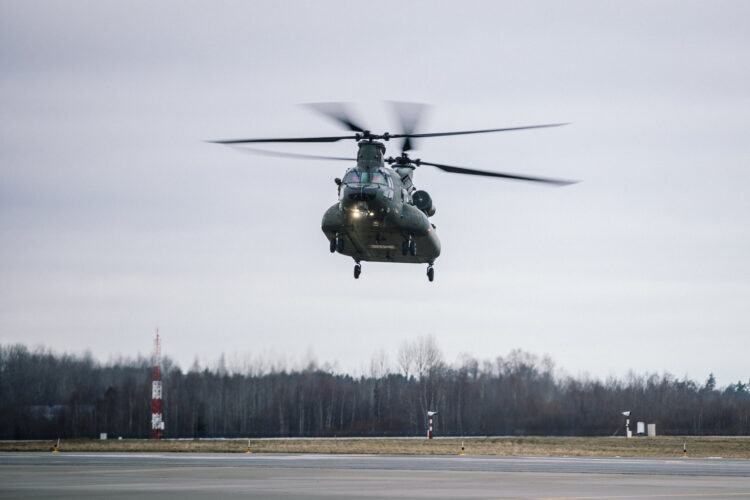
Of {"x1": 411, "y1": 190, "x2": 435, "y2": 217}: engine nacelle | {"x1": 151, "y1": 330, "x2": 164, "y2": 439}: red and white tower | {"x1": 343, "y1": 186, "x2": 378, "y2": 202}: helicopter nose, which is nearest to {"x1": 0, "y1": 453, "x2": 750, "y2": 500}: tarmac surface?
{"x1": 343, "y1": 186, "x2": 378, "y2": 202}: helicopter nose

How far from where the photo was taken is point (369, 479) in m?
31.7

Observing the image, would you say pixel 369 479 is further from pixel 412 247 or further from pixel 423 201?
Answer: pixel 423 201

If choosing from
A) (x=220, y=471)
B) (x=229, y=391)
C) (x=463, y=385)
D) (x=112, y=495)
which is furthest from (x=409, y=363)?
(x=112, y=495)

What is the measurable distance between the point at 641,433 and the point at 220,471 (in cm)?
6108

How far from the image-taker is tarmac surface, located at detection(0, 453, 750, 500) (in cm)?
2558

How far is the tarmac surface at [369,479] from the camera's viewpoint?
2558 cm

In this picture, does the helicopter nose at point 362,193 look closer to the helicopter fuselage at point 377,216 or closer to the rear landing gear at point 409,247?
the helicopter fuselage at point 377,216

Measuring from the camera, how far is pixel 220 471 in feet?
119

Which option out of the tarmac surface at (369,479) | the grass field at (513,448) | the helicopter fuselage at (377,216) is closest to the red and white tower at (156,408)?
the grass field at (513,448)

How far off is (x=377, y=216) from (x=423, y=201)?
16.1 ft

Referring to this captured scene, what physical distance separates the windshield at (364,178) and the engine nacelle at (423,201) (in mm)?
4364

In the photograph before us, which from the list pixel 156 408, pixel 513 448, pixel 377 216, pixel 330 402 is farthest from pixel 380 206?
pixel 330 402

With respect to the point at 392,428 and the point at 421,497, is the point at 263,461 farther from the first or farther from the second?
the point at 392,428

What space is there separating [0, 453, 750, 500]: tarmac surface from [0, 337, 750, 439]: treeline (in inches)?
2183
